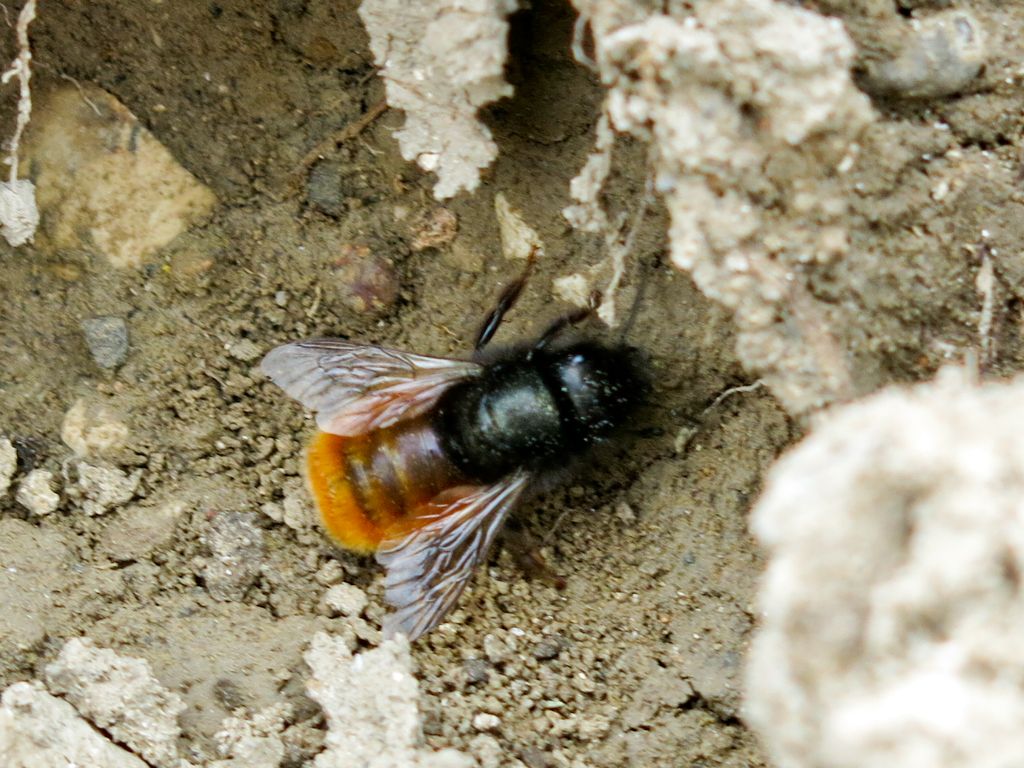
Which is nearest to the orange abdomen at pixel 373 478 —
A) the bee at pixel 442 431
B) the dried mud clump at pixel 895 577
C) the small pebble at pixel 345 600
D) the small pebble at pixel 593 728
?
the bee at pixel 442 431

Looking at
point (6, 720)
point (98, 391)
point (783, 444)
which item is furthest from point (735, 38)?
point (6, 720)

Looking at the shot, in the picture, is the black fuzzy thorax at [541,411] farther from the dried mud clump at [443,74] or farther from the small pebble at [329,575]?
the dried mud clump at [443,74]

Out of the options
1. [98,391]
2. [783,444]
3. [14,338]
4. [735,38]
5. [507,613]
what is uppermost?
[735,38]

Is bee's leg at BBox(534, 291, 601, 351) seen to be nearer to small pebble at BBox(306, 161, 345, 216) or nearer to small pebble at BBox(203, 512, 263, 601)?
small pebble at BBox(306, 161, 345, 216)

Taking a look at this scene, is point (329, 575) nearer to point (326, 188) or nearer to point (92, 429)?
point (92, 429)

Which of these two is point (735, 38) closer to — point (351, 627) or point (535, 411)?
point (535, 411)

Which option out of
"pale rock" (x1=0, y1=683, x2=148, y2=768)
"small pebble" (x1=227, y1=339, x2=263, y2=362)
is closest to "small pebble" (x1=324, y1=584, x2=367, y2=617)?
"pale rock" (x1=0, y1=683, x2=148, y2=768)
